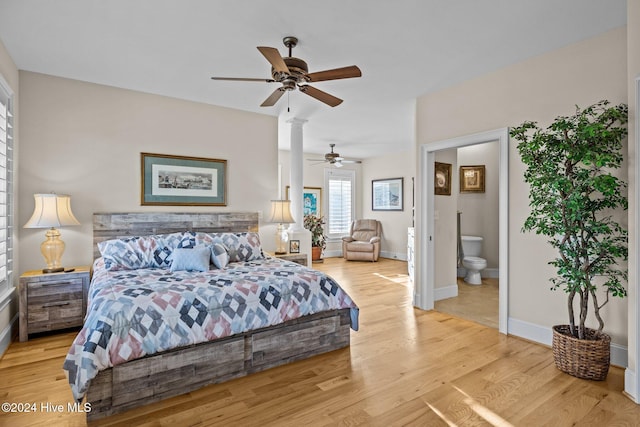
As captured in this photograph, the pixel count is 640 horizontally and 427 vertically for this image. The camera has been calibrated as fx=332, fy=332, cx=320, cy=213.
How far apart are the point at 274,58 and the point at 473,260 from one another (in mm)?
4682

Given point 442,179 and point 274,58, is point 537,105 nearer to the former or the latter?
point 442,179

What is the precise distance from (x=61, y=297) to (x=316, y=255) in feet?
17.0

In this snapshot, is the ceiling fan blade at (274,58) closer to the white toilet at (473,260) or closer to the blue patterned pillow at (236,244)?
the blue patterned pillow at (236,244)

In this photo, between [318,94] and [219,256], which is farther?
[219,256]

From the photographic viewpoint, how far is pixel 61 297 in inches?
130

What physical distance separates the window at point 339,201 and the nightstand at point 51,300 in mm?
5860

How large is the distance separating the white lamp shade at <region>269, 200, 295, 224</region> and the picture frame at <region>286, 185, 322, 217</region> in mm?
3502

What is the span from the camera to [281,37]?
2.81 meters

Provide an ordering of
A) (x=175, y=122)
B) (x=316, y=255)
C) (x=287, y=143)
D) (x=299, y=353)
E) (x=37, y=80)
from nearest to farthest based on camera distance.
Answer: (x=299, y=353), (x=37, y=80), (x=175, y=122), (x=287, y=143), (x=316, y=255)

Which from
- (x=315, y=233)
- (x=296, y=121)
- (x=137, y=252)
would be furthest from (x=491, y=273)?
(x=137, y=252)

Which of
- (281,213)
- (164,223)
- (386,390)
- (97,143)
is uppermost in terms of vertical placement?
(97,143)

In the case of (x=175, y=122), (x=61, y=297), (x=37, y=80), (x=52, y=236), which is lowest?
(x=61, y=297)

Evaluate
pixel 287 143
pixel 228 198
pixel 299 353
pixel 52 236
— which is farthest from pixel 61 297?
pixel 287 143

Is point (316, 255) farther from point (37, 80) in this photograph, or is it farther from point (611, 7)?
point (611, 7)
